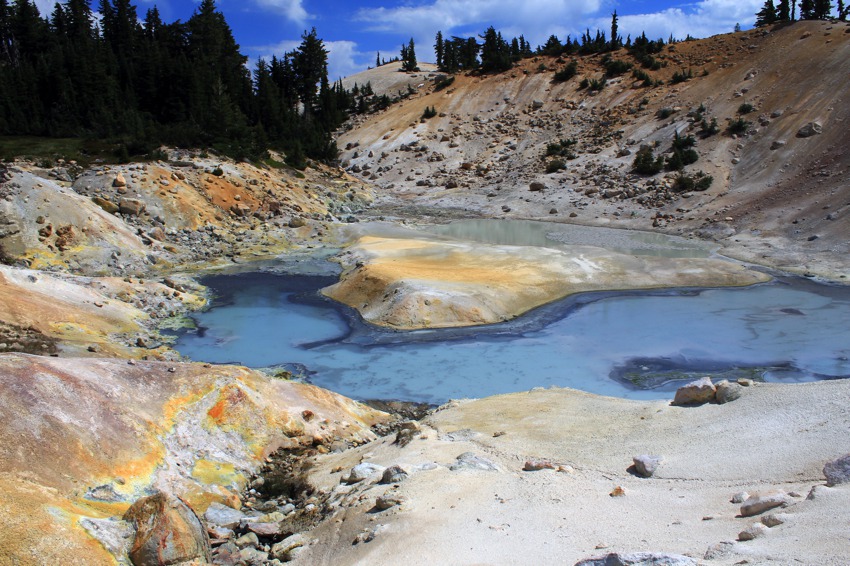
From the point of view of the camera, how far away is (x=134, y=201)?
2670 centimetres

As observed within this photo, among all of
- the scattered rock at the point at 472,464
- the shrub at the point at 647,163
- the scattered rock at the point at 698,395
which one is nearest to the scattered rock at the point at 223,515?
the scattered rock at the point at 472,464

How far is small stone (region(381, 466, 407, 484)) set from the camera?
7.64 m

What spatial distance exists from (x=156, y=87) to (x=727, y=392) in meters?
46.1

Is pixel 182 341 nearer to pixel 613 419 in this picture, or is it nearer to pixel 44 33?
pixel 613 419

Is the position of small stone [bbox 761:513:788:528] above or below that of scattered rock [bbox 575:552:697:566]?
below

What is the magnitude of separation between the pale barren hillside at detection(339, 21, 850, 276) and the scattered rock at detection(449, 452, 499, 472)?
20.6 meters

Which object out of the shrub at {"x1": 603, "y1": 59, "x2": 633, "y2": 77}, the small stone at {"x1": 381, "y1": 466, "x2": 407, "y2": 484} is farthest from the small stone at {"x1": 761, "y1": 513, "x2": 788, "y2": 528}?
the shrub at {"x1": 603, "y1": 59, "x2": 633, "y2": 77}

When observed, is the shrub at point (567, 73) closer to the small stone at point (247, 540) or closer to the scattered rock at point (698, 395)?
the scattered rock at point (698, 395)

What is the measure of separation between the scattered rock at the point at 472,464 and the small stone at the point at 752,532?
10.8 ft

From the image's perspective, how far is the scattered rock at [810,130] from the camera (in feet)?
116

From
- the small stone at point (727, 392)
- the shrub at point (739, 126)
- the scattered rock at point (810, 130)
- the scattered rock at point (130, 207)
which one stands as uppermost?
the shrub at point (739, 126)

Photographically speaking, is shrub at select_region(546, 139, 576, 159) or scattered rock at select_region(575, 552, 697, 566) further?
shrub at select_region(546, 139, 576, 159)

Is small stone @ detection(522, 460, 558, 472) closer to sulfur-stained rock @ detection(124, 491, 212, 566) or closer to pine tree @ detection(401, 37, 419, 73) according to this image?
sulfur-stained rock @ detection(124, 491, 212, 566)

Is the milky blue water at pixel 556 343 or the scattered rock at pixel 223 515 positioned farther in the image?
the milky blue water at pixel 556 343
